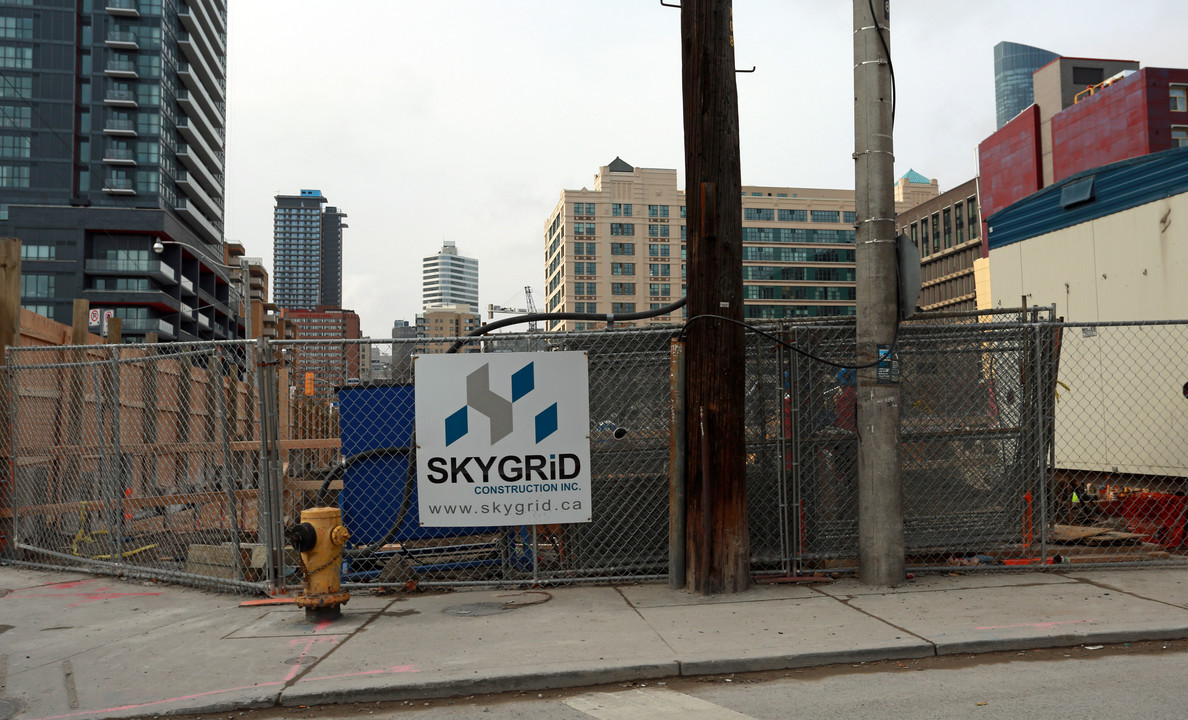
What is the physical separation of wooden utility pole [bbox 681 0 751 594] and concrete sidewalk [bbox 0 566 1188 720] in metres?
0.44

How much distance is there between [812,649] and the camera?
538 cm

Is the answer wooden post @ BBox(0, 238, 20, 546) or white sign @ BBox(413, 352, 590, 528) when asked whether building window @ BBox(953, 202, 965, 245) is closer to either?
white sign @ BBox(413, 352, 590, 528)

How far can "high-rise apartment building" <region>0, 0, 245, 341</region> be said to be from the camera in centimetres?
7838

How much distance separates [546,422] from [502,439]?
403mm

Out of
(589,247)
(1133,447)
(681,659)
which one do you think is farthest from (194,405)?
(589,247)

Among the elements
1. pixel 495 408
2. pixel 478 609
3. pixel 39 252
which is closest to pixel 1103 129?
pixel 495 408

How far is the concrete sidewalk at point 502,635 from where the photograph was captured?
504cm

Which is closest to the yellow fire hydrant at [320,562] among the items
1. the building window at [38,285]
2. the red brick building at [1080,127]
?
the red brick building at [1080,127]

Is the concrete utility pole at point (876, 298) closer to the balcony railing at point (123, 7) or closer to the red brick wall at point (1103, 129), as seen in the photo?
the red brick wall at point (1103, 129)

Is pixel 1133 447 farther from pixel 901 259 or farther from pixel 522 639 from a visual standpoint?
pixel 522 639

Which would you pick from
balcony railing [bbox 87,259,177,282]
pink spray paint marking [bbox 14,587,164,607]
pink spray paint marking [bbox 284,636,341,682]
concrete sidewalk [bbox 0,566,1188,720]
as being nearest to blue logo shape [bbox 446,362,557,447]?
concrete sidewalk [bbox 0,566,1188,720]

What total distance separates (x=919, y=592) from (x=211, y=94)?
112 meters

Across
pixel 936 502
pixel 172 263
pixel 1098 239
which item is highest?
pixel 172 263

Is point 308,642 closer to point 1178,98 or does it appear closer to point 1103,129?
point 1178,98
